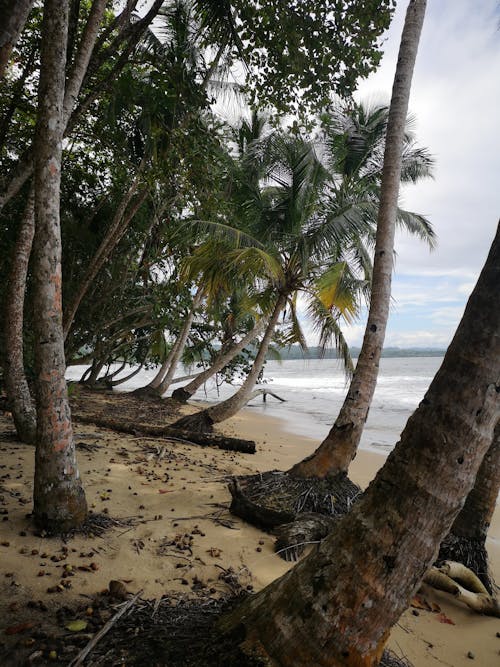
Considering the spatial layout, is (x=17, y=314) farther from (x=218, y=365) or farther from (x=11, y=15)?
(x=218, y=365)

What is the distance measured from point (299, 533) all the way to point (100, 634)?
222cm

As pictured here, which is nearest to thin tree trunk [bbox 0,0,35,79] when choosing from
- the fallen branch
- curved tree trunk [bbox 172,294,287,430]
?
the fallen branch

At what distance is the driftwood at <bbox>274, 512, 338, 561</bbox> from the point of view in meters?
3.62

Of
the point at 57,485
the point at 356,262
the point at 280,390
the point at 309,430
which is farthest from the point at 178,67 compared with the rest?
the point at 280,390

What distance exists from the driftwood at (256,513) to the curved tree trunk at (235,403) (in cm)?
464

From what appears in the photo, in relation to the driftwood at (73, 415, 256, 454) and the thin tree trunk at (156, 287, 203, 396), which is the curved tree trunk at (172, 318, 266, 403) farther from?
the driftwood at (73, 415, 256, 454)

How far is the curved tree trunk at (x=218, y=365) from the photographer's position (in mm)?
10820

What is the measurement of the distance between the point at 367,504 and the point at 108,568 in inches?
87.4

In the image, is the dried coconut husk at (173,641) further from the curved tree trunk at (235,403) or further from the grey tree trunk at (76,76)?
the curved tree trunk at (235,403)

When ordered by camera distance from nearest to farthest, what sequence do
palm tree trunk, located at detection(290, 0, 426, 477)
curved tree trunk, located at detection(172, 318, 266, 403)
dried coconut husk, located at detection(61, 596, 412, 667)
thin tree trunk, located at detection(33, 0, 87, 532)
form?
dried coconut husk, located at detection(61, 596, 412, 667) < thin tree trunk, located at detection(33, 0, 87, 532) < palm tree trunk, located at detection(290, 0, 426, 477) < curved tree trunk, located at detection(172, 318, 266, 403)

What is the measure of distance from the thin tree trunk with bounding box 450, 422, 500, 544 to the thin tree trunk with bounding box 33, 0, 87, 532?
3.54m

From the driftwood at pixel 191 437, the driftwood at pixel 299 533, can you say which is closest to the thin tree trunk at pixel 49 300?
the driftwood at pixel 299 533

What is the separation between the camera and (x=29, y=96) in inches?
292

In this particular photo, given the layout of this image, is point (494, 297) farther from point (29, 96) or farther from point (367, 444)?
point (367, 444)
